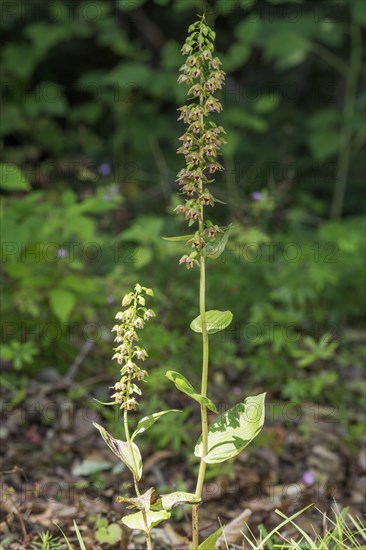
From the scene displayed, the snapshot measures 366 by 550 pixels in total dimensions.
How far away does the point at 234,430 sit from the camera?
1.72 m

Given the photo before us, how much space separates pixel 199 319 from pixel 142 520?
520 mm

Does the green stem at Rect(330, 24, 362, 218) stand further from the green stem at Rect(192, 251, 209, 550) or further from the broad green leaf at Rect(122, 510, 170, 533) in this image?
the broad green leaf at Rect(122, 510, 170, 533)

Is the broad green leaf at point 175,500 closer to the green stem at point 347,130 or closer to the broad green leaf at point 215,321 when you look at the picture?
the broad green leaf at point 215,321

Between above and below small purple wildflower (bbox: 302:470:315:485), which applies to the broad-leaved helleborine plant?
above

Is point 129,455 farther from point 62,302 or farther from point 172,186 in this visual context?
point 172,186

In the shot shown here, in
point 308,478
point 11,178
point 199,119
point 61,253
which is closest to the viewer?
point 199,119

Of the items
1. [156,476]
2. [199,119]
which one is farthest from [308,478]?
[199,119]

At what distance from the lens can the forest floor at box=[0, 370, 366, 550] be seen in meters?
2.20

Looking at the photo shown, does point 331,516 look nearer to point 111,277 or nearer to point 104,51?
point 111,277

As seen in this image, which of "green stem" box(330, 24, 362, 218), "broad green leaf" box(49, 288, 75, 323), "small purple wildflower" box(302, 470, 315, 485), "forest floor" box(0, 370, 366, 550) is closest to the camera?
"forest floor" box(0, 370, 366, 550)

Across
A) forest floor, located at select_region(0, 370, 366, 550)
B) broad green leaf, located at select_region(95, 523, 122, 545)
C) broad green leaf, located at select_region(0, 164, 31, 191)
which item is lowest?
forest floor, located at select_region(0, 370, 366, 550)

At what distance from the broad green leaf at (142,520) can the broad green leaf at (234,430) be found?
0.17 metres

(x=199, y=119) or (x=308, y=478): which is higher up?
(x=199, y=119)

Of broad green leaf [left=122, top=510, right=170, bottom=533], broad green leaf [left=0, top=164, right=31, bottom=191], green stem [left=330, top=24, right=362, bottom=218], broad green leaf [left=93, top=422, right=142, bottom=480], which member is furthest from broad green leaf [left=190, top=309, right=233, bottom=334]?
green stem [left=330, top=24, right=362, bottom=218]
